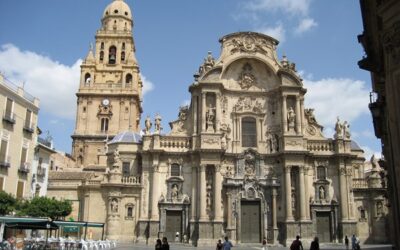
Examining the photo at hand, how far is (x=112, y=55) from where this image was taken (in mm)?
70500

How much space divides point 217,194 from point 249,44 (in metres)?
14.2

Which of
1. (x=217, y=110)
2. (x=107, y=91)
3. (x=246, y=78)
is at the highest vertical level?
(x=107, y=91)

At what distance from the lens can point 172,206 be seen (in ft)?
122

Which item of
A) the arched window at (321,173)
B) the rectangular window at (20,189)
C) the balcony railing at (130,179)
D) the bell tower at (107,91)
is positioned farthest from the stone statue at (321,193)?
the bell tower at (107,91)

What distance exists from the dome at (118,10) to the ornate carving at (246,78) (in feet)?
122

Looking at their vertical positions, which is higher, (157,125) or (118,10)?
(118,10)

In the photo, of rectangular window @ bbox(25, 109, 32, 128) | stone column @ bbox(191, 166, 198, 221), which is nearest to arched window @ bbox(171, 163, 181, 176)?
stone column @ bbox(191, 166, 198, 221)

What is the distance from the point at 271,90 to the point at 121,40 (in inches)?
1448

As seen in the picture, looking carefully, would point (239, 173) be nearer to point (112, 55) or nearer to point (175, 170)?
point (175, 170)

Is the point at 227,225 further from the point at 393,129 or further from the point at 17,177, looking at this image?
the point at 393,129

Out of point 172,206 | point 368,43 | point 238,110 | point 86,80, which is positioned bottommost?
point 172,206

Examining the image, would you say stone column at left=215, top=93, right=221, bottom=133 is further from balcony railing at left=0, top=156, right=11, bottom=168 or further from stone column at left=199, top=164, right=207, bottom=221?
balcony railing at left=0, top=156, right=11, bottom=168

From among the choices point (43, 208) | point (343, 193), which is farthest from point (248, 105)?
point (43, 208)

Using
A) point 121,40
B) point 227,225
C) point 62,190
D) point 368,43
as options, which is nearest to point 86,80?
point 121,40
